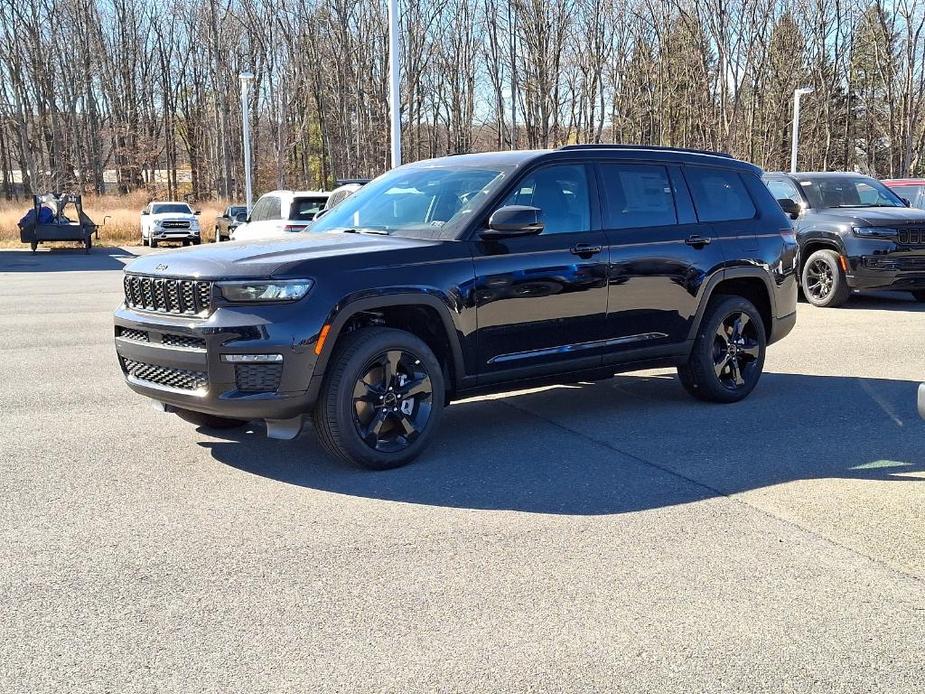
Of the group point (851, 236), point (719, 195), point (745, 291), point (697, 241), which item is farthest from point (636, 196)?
point (851, 236)

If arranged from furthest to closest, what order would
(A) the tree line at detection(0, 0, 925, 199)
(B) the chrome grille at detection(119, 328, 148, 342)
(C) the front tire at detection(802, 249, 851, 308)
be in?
(A) the tree line at detection(0, 0, 925, 199), (C) the front tire at detection(802, 249, 851, 308), (B) the chrome grille at detection(119, 328, 148, 342)

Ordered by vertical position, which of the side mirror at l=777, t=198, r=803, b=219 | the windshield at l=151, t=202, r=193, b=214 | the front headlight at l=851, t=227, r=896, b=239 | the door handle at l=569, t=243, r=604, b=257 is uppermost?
the windshield at l=151, t=202, r=193, b=214

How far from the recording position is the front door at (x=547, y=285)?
Result: 597 cm

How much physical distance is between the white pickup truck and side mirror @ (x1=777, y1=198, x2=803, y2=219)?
24475mm

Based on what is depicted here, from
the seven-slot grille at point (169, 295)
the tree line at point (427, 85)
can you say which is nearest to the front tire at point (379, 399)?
the seven-slot grille at point (169, 295)

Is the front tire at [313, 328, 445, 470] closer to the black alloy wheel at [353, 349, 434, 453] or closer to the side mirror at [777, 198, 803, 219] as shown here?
the black alloy wheel at [353, 349, 434, 453]

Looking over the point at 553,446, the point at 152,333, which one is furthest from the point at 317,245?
the point at 553,446

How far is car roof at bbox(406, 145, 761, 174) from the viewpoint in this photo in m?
6.44

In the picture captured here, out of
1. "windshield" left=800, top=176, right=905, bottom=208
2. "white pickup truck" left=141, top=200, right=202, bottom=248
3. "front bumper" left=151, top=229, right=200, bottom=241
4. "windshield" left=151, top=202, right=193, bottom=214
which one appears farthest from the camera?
"windshield" left=151, top=202, right=193, bottom=214

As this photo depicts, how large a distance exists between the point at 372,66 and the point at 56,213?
2759 centimetres

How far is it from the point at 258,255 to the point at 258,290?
365 millimetres

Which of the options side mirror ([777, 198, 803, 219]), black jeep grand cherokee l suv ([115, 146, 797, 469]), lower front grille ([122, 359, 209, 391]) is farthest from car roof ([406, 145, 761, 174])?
side mirror ([777, 198, 803, 219])

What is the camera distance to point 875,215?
13344 millimetres

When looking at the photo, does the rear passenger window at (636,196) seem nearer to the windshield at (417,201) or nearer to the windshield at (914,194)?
the windshield at (417,201)
